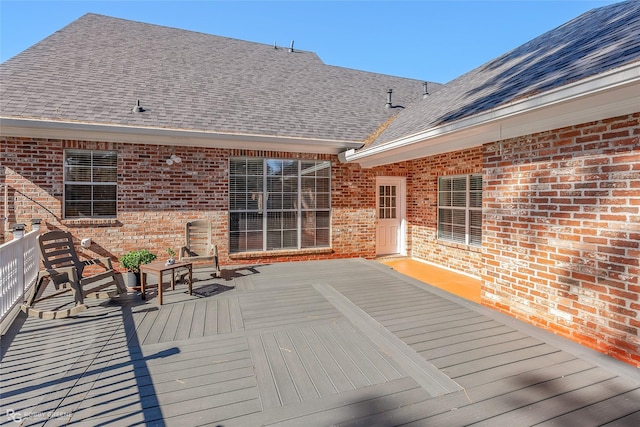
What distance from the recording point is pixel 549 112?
133 inches

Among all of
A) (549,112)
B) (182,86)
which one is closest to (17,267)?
(182,86)

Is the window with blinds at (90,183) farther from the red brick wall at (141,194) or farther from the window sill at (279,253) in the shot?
the window sill at (279,253)

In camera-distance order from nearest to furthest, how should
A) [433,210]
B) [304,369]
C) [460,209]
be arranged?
[304,369], [460,209], [433,210]

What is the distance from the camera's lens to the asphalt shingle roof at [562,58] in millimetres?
3252

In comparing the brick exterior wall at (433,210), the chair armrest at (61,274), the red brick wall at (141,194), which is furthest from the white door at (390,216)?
the chair armrest at (61,274)

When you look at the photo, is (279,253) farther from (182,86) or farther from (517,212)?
(517,212)

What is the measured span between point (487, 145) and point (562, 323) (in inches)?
95.9

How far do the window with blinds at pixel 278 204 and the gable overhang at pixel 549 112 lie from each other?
300 centimetres

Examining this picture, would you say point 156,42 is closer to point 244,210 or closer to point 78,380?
point 244,210

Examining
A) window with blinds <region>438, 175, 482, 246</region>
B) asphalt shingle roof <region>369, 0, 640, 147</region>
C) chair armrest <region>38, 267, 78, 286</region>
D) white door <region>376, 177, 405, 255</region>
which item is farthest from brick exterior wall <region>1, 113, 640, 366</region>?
chair armrest <region>38, 267, 78, 286</region>

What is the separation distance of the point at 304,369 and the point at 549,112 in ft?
12.2

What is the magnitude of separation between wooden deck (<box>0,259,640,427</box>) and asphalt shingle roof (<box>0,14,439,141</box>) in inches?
165

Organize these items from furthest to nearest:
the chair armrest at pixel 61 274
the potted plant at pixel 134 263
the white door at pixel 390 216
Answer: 1. the white door at pixel 390 216
2. the potted plant at pixel 134 263
3. the chair armrest at pixel 61 274

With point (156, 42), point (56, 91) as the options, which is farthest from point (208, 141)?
point (156, 42)
